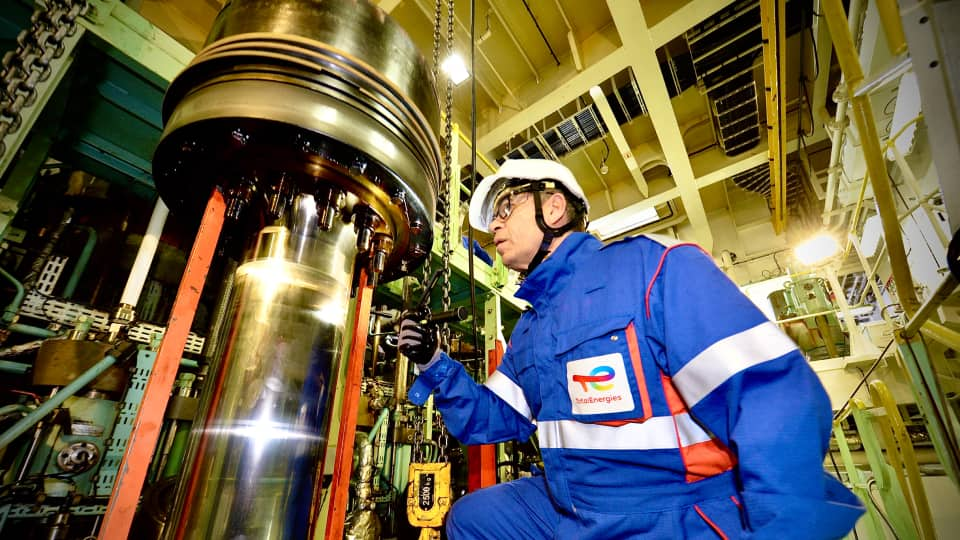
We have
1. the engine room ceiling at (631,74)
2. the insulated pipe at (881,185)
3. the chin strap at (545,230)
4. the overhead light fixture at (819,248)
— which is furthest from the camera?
the overhead light fixture at (819,248)

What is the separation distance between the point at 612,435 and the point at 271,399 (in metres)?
1.01

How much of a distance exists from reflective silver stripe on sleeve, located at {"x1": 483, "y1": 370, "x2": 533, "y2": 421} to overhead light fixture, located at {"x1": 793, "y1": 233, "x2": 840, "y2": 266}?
19.7 feet

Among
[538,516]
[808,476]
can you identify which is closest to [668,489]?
[808,476]

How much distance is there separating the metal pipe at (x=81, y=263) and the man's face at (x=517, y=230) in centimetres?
269

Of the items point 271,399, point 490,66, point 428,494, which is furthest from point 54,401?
point 490,66

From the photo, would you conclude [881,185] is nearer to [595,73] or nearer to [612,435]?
[612,435]

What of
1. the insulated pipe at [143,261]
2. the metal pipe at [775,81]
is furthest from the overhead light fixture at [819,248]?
the insulated pipe at [143,261]

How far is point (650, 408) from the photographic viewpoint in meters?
0.94

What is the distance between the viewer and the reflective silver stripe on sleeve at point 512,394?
157 cm

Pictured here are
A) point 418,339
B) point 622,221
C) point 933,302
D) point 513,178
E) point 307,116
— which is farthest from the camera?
point 622,221

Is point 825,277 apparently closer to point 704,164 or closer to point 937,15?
point 704,164

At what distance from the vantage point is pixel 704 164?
234 inches

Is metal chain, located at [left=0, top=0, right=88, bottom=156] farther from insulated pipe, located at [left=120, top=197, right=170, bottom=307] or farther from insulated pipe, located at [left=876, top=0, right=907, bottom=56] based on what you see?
insulated pipe, located at [left=876, top=0, right=907, bottom=56]

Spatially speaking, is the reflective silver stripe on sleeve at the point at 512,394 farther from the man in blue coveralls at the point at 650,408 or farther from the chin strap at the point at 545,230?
the chin strap at the point at 545,230
